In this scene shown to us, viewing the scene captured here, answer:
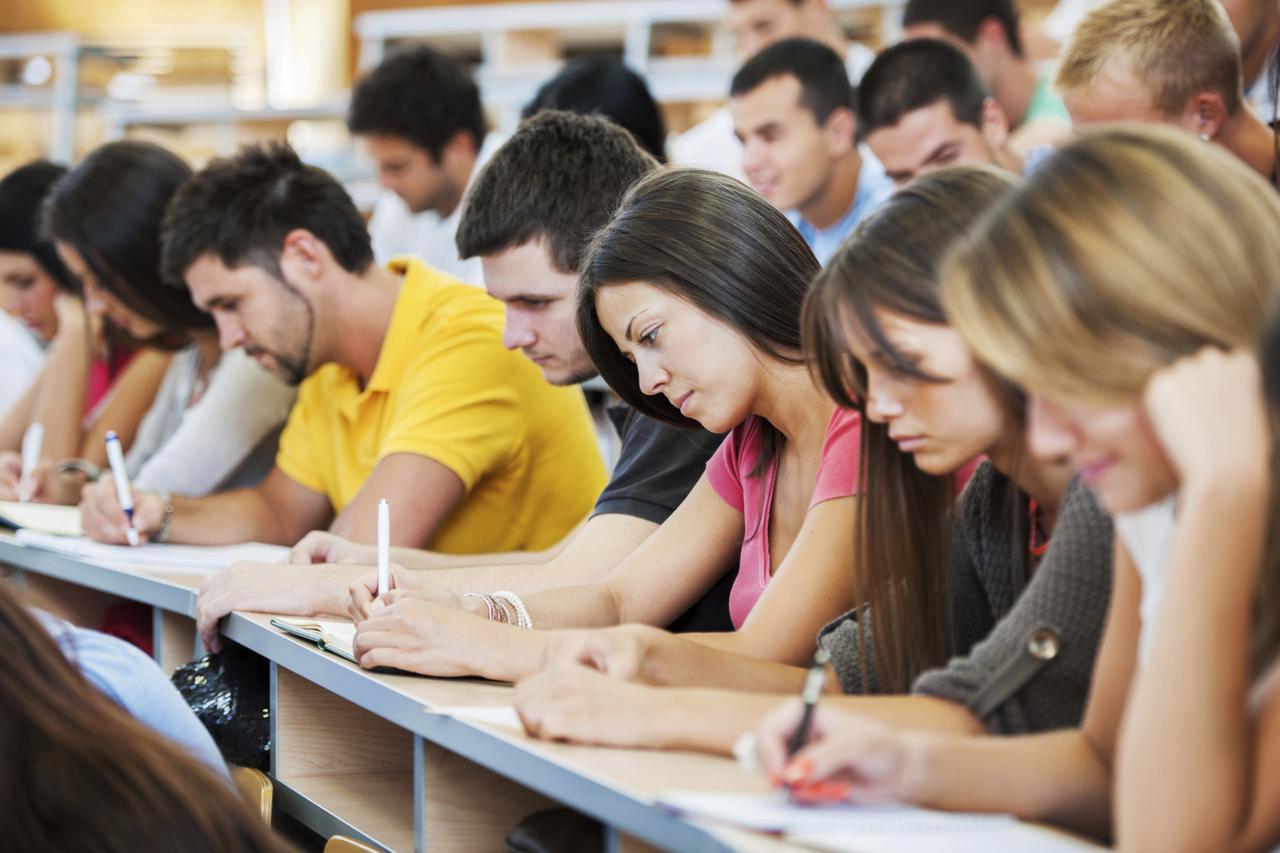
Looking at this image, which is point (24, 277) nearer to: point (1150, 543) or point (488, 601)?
point (488, 601)

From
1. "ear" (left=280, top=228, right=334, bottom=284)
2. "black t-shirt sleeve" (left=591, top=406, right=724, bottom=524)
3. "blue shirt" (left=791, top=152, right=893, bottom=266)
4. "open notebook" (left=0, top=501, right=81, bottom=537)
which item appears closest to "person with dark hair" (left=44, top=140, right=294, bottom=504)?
"open notebook" (left=0, top=501, right=81, bottom=537)

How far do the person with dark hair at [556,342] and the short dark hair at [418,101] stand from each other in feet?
6.11

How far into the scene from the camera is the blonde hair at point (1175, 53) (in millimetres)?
2521

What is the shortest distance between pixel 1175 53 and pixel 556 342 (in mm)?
1123

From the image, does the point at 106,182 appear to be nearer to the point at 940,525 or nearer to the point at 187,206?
the point at 187,206

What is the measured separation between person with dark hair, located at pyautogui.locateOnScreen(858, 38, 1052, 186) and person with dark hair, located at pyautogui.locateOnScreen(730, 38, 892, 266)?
35 cm

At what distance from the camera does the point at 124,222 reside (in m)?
3.33

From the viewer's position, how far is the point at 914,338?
1.31 metres

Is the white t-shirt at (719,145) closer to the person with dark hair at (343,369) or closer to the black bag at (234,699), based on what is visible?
the person with dark hair at (343,369)

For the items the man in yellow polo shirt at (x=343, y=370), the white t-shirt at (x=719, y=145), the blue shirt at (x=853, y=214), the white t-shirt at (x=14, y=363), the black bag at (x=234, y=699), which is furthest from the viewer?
the white t-shirt at (x=719, y=145)

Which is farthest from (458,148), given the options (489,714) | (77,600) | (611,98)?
(489,714)

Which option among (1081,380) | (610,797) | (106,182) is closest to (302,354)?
(106,182)

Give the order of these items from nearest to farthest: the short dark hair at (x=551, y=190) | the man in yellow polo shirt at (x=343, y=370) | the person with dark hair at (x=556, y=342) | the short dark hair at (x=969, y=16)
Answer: the person with dark hair at (x=556, y=342)
the short dark hair at (x=551, y=190)
the man in yellow polo shirt at (x=343, y=370)
the short dark hair at (x=969, y=16)

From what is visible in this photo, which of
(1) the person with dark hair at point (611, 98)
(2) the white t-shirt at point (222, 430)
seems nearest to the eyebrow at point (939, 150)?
(1) the person with dark hair at point (611, 98)
